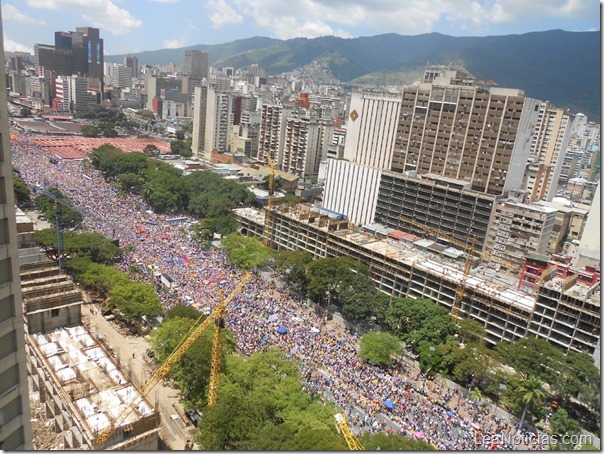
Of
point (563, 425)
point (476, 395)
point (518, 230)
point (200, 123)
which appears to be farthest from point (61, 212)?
point (200, 123)

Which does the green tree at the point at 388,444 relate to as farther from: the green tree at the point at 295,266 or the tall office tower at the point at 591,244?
the tall office tower at the point at 591,244

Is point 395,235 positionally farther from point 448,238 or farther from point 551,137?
point 551,137

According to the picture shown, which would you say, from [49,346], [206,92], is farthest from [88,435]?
[206,92]

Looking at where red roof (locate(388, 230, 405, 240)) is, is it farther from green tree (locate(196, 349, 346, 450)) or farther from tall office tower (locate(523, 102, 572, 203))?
tall office tower (locate(523, 102, 572, 203))

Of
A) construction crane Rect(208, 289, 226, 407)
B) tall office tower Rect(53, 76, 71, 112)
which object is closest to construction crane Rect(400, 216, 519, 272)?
construction crane Rect(208, 289, 226, 407)

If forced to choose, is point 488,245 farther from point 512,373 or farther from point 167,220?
point 167,220

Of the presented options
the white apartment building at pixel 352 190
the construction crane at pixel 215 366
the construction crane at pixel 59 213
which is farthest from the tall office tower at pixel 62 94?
the construction crane at pixel 215 366
